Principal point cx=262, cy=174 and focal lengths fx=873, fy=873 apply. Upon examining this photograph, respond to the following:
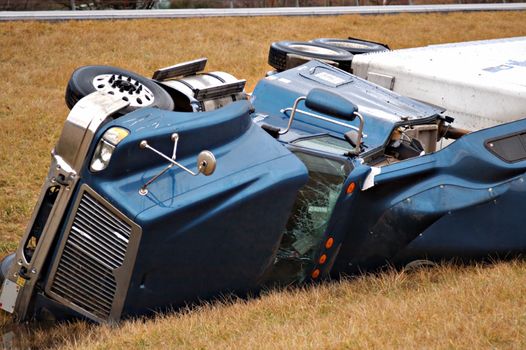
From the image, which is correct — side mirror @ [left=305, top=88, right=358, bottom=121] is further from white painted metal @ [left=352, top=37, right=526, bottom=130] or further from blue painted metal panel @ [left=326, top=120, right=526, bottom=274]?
white painted metal @ [left=352, top=37, right=526, bottom=130]

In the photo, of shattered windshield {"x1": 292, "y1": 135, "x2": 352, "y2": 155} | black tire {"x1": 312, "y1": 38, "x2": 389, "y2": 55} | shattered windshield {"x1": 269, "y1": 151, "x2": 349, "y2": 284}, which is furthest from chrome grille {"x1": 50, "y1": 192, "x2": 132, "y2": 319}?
black tire {"x1": 312, "y1": 38, "x2": 389, "y2": 55}

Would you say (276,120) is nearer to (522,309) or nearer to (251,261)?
(251,261)

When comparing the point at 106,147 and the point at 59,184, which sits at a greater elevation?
the point at 106,147

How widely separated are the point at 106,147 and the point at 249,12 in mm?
15405

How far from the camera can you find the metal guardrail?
17266 millimetres

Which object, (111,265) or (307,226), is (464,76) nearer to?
(307,226)

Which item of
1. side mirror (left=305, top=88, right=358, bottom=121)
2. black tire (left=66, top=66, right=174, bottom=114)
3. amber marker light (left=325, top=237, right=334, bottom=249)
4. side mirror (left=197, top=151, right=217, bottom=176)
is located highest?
black tire (left=66, top=66, right=174, bottom=114)

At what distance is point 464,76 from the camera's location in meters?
7.08

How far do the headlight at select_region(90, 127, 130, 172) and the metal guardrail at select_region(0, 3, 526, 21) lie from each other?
12970 millimetres

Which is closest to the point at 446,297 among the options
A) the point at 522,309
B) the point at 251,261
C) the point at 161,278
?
the point at 522,309

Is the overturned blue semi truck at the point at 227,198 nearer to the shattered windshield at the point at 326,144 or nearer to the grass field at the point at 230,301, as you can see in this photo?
the shattered windshield at the point at 326,144

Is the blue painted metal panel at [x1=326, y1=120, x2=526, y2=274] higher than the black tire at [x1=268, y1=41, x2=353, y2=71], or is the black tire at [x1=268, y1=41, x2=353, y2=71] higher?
the black tire at [x1=268, y1=41, x2=353, y2=71]

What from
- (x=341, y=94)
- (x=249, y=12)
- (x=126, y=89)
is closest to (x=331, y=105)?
(x=341, y=94)

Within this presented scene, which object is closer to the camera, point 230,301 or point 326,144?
point 230,301
